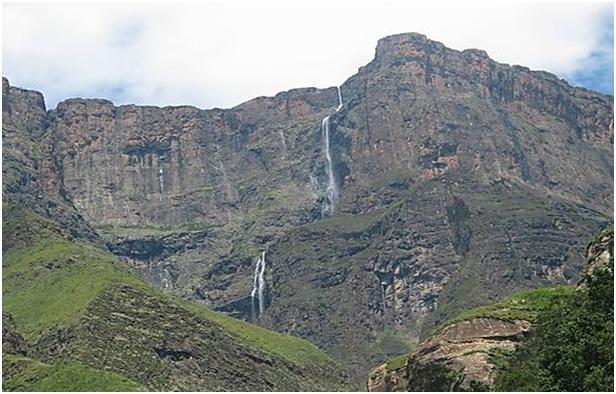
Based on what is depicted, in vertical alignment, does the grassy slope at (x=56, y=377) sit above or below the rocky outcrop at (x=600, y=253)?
below

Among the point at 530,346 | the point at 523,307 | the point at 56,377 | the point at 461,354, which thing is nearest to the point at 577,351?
the point at 530,346

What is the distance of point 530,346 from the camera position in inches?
3073

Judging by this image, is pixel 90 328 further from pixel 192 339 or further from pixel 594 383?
pixel 594 383

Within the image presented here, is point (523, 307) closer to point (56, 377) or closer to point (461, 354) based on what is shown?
point (461, 354)

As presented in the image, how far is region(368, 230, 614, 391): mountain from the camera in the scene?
179 feet

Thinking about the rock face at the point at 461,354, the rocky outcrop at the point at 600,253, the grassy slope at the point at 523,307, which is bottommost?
the rock face at the point at 461,354

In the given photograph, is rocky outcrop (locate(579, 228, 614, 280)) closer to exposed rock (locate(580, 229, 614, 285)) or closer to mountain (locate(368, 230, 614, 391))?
exposed rock (locate(580, 229, 614, 285))

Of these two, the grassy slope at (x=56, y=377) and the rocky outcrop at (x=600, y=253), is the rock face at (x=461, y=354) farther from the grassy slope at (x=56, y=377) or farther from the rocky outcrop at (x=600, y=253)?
the grassy slope at (x=56, y=377)

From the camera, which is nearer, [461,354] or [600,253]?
[600,253]

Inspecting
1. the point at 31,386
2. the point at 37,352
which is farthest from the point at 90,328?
the point at 31,386

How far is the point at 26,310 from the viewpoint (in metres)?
195

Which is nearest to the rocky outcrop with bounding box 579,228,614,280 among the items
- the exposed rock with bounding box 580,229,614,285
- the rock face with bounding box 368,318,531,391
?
the exposed rock with bounding box 580,229,614,285

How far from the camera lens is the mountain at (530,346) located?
179ft

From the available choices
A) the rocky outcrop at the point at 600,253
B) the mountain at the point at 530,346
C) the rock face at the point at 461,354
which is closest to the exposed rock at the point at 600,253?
the rocky outcrop at the point at 600,253
